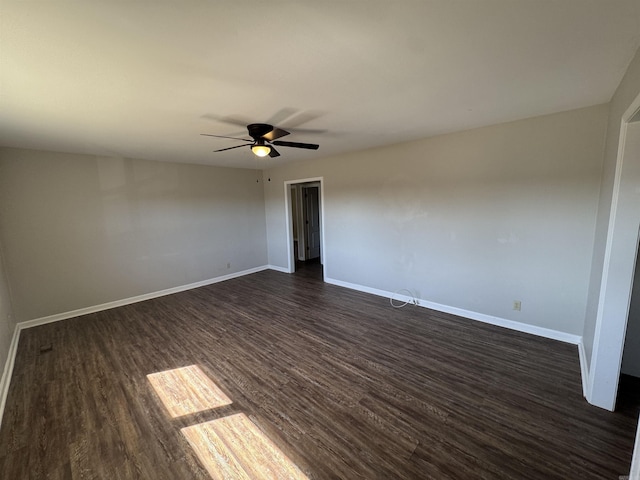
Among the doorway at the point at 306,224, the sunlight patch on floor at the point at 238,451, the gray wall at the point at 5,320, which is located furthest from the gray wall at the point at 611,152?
the gray wall at the point at 5,320

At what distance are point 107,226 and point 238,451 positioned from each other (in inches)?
164

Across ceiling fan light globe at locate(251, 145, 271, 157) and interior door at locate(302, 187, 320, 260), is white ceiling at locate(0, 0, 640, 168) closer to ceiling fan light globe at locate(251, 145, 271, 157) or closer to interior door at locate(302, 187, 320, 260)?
ceiling fan light globe at locate(251, 145, 271, 157)

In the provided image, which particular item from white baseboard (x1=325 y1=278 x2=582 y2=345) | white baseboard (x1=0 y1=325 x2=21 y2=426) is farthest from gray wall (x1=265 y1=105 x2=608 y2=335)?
white baseboard (x1=0 y1=325 x2=21 y2=426)

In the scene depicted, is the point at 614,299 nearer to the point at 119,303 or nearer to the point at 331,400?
the point at 331,400

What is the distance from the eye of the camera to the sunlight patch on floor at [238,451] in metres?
1.60

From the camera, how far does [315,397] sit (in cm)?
221

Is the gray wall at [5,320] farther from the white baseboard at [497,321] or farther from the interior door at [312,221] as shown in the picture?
the interior door at [312,221]

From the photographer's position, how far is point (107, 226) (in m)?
4.21

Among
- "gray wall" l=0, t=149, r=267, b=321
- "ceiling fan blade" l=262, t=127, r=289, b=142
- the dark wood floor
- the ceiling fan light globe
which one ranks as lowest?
the dark wood floor

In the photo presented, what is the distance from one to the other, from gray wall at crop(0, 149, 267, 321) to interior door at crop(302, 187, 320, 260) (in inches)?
75.4

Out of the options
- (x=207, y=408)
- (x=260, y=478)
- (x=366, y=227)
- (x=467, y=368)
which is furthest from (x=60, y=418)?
(x=366, y=227)

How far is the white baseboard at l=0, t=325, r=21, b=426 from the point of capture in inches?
87.7

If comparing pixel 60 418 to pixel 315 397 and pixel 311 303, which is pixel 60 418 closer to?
pixel 315 397

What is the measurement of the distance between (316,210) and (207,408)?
5923 millimetres
